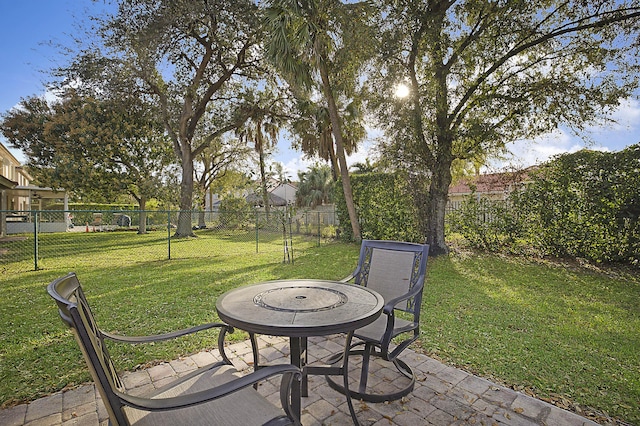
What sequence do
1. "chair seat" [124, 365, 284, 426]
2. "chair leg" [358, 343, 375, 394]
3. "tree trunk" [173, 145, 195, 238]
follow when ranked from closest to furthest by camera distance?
"chair seat" [124, 365, 284, 426], "chair leg" [358, 343, 375, 394], "tree trunk" [173, 145, 195, 238]

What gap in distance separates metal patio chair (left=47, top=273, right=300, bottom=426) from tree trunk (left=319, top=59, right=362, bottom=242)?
8683 mm

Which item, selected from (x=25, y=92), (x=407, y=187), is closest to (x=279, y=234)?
(x=407, y=187)

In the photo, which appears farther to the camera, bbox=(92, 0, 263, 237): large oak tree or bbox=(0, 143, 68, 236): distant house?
bbox=(0, 143, 68, 236): distant house

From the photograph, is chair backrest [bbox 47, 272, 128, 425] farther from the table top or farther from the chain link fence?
the chain link fence

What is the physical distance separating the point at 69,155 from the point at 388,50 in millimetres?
14584

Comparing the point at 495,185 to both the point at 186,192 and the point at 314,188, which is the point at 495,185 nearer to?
the point at 186,192

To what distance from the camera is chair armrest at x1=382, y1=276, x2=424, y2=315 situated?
2.23 m

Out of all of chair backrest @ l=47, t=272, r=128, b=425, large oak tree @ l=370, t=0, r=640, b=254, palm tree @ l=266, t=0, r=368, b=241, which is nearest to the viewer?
chair backrest @ l=47, t=272, r=128, b=425

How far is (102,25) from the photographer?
11.1 meters

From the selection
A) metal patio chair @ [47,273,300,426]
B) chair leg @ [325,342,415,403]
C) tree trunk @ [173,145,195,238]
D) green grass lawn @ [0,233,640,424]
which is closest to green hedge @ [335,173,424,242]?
green grass lawn @ [0,233,640,424]

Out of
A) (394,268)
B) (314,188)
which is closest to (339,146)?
(394,268)

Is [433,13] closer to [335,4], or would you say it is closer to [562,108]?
[335,4]

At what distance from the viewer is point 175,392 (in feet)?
5.40

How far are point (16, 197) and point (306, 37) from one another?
77.2ft
